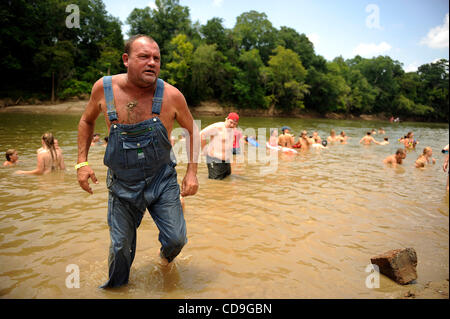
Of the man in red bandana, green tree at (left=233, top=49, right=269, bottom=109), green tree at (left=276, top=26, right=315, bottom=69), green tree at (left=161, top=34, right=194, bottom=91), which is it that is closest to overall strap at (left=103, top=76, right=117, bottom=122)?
the man in red bandana

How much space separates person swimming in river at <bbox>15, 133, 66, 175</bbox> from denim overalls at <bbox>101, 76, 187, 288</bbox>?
534 centimetres

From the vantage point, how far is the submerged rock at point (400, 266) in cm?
311

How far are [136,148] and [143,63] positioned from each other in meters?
0.71

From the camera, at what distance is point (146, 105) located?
248 centimetres

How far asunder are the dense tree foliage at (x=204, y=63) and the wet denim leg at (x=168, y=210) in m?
39.7

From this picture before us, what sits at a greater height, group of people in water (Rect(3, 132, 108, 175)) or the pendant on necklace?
the pendant on necklace

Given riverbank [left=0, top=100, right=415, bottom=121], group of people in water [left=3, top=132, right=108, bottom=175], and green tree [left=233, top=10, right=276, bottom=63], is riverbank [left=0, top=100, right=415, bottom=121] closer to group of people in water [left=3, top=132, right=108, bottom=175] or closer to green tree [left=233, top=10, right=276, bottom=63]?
green tree [left=233, top=10, right=276, bottom=63]

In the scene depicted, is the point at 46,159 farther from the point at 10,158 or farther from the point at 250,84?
the point at 250,84

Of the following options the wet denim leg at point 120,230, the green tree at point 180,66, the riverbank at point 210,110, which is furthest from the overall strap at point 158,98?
the green tree at point 180,66

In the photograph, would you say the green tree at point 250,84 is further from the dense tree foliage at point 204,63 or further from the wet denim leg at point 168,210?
the wet denim leg at point 168,210

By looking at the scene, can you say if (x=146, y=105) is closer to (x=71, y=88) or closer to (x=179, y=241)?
(x=179, y=241)

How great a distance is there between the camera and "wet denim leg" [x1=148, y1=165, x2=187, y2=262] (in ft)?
8.63

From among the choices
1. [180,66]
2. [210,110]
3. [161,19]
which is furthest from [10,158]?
[161,19]
